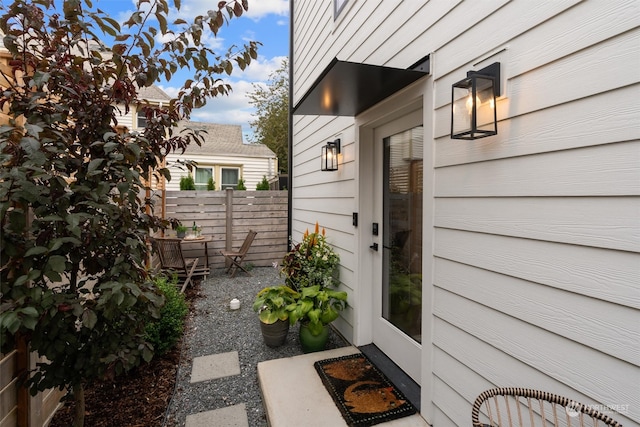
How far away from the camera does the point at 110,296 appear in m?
1.43

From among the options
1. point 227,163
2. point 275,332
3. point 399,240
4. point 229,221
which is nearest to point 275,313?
point 275,332

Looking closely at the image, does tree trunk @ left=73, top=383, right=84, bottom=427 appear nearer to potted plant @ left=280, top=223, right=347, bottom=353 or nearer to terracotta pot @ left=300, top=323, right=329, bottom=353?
potted plant @ left=280, top=223, right=347, bottom=353

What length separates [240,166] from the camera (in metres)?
13.1

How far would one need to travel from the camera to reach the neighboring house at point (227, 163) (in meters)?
12.4

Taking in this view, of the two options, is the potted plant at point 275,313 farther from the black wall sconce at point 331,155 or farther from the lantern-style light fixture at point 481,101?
the lantern-style light fixture at point 481,101

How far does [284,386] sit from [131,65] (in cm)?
226

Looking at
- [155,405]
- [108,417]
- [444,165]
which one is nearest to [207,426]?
[155,405]

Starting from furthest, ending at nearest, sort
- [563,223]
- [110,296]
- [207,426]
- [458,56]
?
[207,426], [458,56], [110,296], [563,223]

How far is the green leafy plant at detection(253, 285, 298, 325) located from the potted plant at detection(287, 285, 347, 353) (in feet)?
0.32

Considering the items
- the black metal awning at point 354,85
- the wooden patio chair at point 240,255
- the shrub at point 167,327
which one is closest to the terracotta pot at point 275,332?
the shrub at point 167,327

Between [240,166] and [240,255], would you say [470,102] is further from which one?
[240,166]

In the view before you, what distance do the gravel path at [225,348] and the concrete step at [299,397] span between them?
0.50 ft

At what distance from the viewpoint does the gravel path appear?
2311 millimetres

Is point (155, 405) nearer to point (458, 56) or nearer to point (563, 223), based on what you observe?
point (563, 223)
